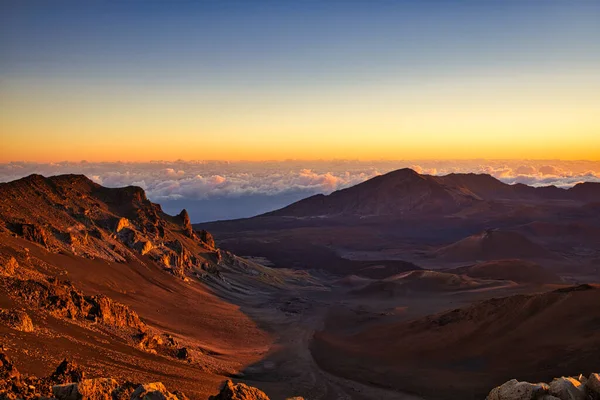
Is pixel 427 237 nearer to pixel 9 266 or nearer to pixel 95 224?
pixel 95 224

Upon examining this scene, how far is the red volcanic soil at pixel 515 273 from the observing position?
85062 mm

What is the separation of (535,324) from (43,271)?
4128 cm

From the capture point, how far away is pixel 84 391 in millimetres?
14383

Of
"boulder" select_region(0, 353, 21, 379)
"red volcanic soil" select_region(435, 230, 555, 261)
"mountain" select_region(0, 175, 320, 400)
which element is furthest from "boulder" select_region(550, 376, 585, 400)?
"red volcanic soil" select_region(435, 230, 555, 261)

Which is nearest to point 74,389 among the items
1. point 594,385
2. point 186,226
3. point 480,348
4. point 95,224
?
point 594,385

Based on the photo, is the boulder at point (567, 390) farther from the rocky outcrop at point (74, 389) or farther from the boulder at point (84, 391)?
the boulder at point (84, 391)

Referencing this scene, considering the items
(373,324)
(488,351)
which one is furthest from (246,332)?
(488,351)

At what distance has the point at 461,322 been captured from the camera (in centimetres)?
4469

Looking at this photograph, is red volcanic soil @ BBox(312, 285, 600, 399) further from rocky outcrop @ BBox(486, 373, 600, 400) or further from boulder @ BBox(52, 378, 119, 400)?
boulder @ BBox(52, 378, 119, 400)

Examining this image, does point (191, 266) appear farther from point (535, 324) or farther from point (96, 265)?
point (535, 324)

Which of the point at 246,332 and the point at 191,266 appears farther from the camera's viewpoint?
the point at 191,266

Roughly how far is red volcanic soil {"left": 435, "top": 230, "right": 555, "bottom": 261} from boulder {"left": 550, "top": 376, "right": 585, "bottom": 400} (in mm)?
107947

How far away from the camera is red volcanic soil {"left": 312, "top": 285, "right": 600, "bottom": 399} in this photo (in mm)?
32094

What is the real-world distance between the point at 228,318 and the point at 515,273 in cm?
5550
